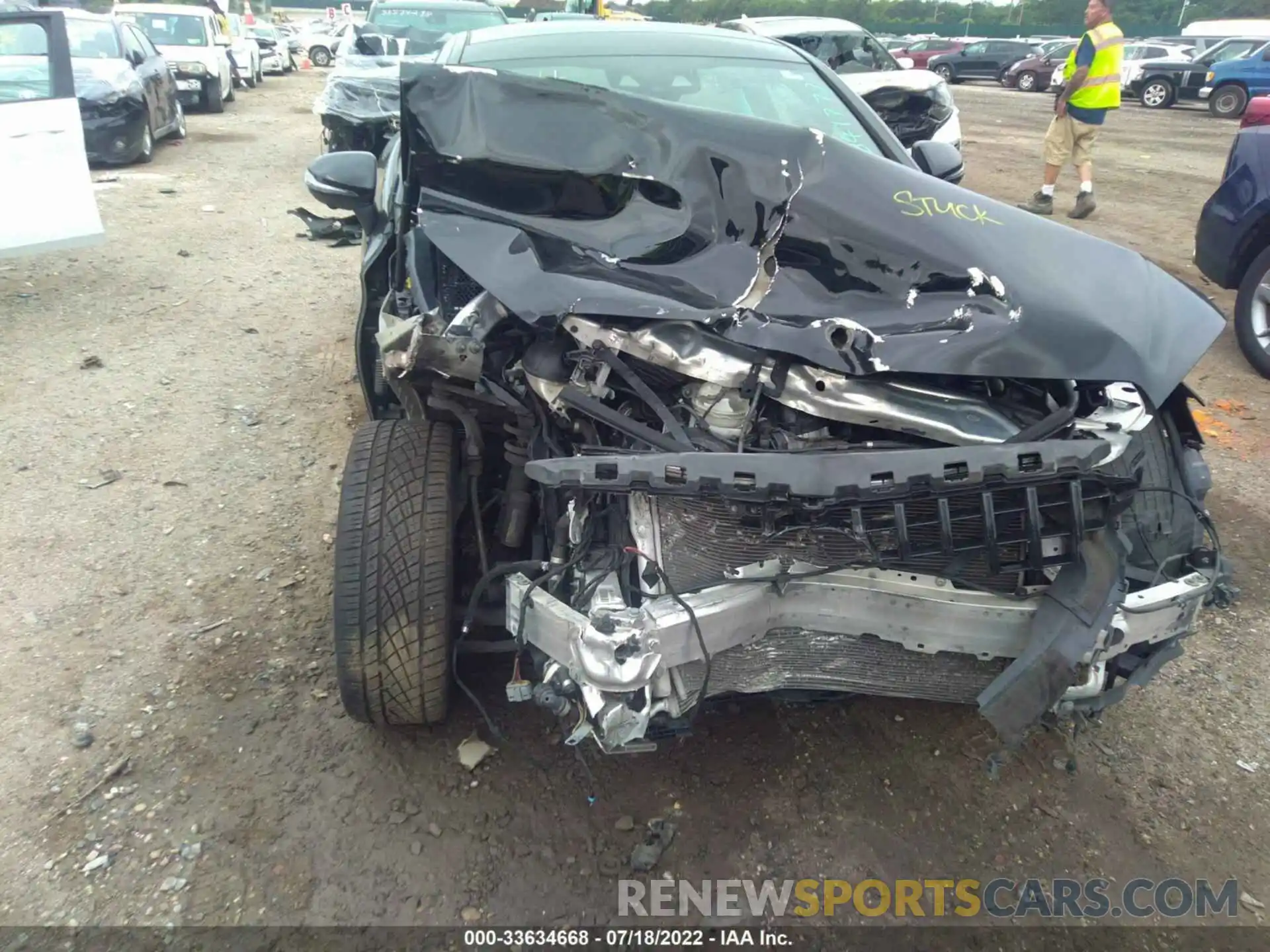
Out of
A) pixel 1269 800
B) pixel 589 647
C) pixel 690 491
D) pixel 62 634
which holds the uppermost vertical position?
pixel 690 491

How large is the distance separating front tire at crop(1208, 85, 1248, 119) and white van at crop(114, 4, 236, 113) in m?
19.3

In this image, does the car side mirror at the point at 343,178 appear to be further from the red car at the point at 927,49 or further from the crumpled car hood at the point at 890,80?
the red car at the point at 927,49

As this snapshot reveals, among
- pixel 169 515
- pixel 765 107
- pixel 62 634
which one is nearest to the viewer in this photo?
pixel 62 634

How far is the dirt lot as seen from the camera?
2.06 m

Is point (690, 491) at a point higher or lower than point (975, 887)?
higher

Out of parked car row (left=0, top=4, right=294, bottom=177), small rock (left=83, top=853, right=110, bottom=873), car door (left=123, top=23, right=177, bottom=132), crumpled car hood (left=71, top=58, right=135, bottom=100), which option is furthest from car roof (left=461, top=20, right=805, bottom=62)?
car door (left=123, top=23, right=177, bottom=132)

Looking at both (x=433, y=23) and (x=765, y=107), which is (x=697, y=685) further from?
(x=433, y=23)

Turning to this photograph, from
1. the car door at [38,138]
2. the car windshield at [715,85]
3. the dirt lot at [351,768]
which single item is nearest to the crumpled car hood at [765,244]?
the dirt lot at [351,768]

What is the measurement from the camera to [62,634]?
2.77m

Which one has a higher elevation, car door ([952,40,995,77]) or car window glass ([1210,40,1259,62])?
car window glass ([1210,40,1259,62])

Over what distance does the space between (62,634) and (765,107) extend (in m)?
2.97

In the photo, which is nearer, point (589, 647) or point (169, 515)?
point (589, 647)

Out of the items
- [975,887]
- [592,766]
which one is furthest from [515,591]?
[975,887]

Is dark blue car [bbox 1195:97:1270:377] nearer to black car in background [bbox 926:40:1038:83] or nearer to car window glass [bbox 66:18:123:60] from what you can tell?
car window glass [bbox 66:18:123:60]
